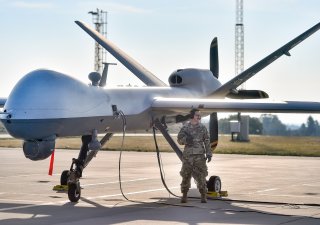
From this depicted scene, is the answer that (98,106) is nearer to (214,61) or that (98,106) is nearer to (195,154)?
(195,154)

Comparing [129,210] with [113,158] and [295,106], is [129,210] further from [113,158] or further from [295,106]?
[113,158]

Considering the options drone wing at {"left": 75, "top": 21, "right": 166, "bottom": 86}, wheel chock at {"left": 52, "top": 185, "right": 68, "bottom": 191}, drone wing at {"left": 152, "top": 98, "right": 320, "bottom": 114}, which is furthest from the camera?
drone wing at {"left": 75, "top": 21, "right": 166, "bottom": 86}

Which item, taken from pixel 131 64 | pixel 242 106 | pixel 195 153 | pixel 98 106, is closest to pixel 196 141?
pixel 195 153

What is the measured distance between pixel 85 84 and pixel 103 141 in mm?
4397

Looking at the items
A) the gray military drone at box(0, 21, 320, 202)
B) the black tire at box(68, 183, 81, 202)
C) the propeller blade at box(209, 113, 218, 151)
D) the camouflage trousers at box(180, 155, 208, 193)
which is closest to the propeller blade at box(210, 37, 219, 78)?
the gray military drone at box(0, 21, 320, 202)

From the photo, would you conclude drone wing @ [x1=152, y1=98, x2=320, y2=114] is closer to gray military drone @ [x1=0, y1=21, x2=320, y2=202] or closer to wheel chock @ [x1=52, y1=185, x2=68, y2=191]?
gray military drone @ [x1=0, y1=21, x2=320, y2=202]

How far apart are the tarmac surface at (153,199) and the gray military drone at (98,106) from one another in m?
1.23

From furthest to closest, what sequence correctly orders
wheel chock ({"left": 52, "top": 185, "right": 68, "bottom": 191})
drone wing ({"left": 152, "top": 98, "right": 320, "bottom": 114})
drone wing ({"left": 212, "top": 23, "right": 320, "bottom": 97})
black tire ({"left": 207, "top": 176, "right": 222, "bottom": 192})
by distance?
drone wing ({"left": 212, "top": 23, "right": 320, "bottom": 97}) → wheel chock ({"left": 52, "top": 185, "right": 68, "bottom": 191}) → black tire ({"left": 207, "top": 176, "right": 222, "bottom": 192}) → drone wing ({"left": 152, "top": 98, "right": 320, "bottom": 114})

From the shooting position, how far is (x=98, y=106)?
58.0 ft

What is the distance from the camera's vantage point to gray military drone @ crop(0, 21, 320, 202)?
16312 millimetres

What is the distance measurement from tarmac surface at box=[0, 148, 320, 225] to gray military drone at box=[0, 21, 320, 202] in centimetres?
123

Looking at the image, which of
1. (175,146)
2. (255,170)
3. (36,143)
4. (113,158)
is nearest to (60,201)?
(36,143)

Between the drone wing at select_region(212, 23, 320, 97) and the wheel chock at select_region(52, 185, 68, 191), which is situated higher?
the drone wing at select_region(212, 23, 320, 97)

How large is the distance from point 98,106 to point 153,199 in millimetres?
3026
